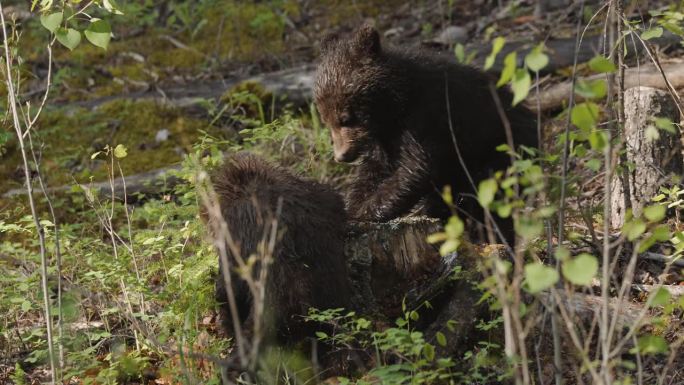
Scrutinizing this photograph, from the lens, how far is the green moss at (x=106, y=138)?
891 centimetres

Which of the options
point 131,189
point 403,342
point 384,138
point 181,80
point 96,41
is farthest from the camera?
point 181,80

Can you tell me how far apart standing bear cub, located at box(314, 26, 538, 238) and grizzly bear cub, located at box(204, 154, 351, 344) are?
1402mm

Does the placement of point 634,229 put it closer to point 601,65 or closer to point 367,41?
point 601,65

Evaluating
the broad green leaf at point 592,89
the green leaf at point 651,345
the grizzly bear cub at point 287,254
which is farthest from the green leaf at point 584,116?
the grizzly bear cub at point 287,254

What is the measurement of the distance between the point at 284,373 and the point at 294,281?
0.59m

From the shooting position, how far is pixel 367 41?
20.4ft

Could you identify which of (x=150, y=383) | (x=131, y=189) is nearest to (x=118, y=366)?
(x=150, y=383)

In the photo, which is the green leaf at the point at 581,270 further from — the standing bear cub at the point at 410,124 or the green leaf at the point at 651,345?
the standing bear cub at the point at 410,124

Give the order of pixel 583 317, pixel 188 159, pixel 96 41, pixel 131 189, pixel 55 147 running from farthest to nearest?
pixel 55 147, pixel 131 189, pixel 188 159, pixel 583 317, pixel 96 41

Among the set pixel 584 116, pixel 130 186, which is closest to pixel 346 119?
pixel 130 186

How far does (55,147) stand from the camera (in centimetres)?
941

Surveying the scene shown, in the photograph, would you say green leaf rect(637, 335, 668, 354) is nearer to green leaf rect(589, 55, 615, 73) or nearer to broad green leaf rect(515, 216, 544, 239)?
broad green leaf rect(515, 216, 544, 239)

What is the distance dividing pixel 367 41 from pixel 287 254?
2.31 meters

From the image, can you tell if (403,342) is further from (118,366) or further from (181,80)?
(181,80)
